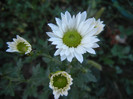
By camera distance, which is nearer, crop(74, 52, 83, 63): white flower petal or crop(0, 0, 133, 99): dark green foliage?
crop(74, 52, 83, 63): white flower petal

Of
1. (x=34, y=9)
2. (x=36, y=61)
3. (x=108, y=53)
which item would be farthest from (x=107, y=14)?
(x=36, y=61)

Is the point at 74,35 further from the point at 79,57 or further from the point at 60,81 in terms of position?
the point at 60,81

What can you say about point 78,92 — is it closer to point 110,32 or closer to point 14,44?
point 14,44

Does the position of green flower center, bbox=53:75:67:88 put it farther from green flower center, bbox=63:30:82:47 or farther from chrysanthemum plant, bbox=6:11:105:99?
green flower center, bbox=63:30:82:47

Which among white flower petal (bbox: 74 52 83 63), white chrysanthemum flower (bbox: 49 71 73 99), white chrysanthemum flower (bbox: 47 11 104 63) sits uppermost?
white chrysanthemum flower (bbox: 47 11 104 63)

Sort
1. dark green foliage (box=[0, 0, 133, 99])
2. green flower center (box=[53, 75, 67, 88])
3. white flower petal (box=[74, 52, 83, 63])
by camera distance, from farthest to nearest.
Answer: dark green foliage (box=[0, 0, 133, 99])
green flower center (box=[53, 75, 67, 88])
white flower petal (box=[74, 52, 83, 63])

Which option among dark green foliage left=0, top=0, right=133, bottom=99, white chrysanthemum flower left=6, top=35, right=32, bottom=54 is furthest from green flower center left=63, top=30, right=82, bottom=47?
dark green foliage left=0, top=0, right=133, bottom=99
